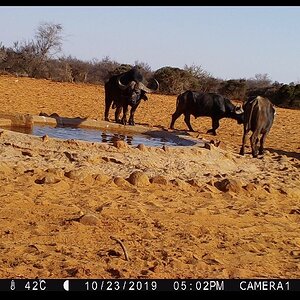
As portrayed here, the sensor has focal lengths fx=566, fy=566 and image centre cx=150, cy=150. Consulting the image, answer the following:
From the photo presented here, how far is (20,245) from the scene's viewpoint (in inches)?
210

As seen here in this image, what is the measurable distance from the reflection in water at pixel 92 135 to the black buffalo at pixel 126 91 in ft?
5.07

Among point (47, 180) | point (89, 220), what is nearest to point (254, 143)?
point (47, 180)

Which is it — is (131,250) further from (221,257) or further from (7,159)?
(7,159)

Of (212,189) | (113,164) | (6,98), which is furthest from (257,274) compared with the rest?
(6,98)

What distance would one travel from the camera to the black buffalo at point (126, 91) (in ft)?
48.1

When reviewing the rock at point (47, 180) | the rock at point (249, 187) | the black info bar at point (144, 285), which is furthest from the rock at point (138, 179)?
the black info bar at point (144, 285)

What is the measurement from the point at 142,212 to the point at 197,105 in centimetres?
965

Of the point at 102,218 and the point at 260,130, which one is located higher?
the point at 260,130

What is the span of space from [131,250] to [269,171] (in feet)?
17.7

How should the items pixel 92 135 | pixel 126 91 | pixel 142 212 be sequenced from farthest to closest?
pixel 126 91
pixel 92 135
pixel 142 212

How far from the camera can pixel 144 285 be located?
4.46 metres

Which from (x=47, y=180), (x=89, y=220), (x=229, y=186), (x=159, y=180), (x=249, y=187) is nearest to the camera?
(x=89, y=220)
